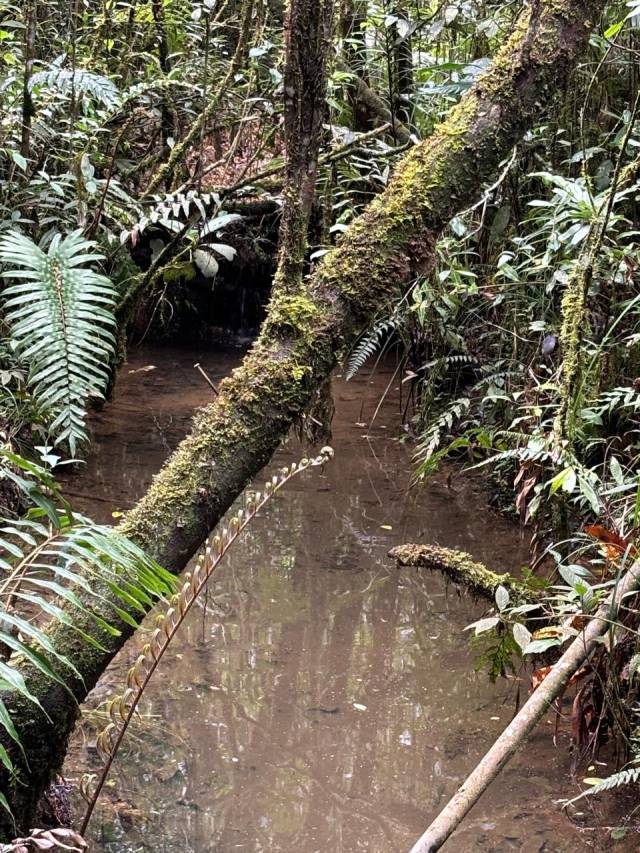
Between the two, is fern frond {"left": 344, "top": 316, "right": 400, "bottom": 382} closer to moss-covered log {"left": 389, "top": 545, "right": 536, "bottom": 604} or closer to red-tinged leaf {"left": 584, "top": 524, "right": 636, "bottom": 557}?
moss-covered log {"left": 389, "top": 545, "right": 536, "bottom": 604}

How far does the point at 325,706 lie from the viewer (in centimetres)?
279

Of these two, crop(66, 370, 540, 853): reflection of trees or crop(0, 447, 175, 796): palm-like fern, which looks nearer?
crop(0, 447, 175, 796): palm-like fern

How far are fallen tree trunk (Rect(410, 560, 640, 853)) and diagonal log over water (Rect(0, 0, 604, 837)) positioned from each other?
31.3 inches

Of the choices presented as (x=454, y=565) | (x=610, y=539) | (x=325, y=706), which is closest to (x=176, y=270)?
(x=454, y=565)

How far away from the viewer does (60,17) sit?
6035 millimetres

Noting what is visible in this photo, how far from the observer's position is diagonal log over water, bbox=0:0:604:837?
6.69 feet

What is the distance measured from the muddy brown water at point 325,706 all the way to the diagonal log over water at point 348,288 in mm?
584

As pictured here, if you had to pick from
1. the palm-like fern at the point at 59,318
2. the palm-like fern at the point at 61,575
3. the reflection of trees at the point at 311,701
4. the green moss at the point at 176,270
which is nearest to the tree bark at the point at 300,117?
the palm-like fern at the point at 61,575

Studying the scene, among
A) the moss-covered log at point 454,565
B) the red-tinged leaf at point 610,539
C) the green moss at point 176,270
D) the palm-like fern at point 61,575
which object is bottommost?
the moss-covered log at point 454,565

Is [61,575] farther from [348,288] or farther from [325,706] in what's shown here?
[325,706]

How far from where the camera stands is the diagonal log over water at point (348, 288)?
2.04 metres

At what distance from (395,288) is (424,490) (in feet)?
8.02

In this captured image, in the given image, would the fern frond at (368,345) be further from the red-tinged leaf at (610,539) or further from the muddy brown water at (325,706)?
the red-tinged leaf at (610,539)

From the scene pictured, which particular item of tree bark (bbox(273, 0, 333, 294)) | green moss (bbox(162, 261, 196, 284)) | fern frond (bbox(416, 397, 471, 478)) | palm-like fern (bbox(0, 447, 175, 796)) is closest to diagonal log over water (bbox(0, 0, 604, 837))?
tree bark (bbox(273, 0, 333, 294))
